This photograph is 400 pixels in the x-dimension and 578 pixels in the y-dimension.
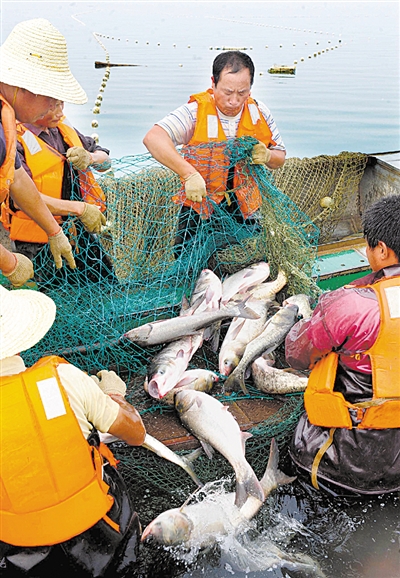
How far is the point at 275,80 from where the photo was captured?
29156mm

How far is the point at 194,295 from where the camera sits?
5043 millimetres

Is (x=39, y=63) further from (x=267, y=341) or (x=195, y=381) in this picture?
(x=267, y=341)

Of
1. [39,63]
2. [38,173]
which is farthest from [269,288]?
[39,63]

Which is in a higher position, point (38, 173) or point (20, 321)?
point (38, 173)

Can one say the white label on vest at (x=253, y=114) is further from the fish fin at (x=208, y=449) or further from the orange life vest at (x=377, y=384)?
the fish fin at (x=208, y=449)

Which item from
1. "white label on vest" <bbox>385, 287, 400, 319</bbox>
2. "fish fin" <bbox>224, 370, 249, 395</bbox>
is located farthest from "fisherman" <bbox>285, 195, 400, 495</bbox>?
"fish fin" <bbox>224, 370, 249, 395</bbox>

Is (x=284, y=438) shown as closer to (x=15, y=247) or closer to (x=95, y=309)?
(x=95, y=309)

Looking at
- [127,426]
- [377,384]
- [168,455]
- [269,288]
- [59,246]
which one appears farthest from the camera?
[269,288]

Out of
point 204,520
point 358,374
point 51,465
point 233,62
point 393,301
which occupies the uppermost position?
point 233,62

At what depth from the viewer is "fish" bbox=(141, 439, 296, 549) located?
130 inches

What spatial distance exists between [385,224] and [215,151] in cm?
229

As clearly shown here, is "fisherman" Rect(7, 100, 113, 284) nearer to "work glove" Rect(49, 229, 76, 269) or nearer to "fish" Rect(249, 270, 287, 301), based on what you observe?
"work glove" Rect(49, 229, 76, 269)

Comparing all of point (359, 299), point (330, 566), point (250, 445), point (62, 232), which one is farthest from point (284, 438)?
point (62, 232)

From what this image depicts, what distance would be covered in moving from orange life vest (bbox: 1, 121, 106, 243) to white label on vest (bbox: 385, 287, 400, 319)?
2.89 meters
